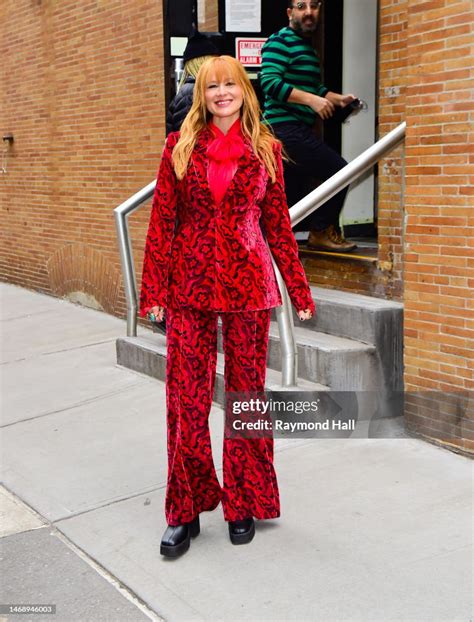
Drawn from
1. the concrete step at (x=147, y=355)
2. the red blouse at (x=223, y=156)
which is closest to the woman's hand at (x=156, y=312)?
the red blouse at (x=223, y=156)

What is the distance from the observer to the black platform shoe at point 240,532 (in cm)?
370

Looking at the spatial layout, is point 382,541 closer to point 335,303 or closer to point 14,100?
point 335,303

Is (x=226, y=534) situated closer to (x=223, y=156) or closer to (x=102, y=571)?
(x=102, y=571)

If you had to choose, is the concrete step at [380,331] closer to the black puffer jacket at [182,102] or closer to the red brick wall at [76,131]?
the black puffer jacket at [182,102]

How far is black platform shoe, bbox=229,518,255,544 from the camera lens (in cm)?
370

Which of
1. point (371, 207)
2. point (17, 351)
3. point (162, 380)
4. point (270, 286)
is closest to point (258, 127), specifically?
point (270, 286)

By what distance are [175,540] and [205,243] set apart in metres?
1.22

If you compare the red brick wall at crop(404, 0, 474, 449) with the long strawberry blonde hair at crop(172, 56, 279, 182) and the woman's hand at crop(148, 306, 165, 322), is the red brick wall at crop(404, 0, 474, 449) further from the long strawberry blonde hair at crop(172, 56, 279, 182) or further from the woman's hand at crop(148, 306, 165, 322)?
the woman's hand at crop(148, 306, 165, 322)

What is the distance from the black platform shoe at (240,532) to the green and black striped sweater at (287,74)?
127 inches

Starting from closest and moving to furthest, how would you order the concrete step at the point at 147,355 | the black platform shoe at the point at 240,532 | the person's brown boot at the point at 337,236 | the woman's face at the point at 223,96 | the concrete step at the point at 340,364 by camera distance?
1. the woman's face at the point at 223,96
2. the black platform shoe at the point at 240,532
3. the concrete step at the point at 340,364
4. the concrete step at the point at 147,355
5. the person's brown boot at the point at 337,236

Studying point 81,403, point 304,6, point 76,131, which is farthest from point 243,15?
point 76,131

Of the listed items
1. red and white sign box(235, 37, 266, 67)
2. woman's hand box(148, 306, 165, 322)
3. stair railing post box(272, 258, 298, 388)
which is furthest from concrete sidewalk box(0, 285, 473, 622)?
red and white sign box(235, 37, 266, 67)

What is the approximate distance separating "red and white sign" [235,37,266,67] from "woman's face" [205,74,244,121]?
331cm

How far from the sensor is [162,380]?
625 cm
